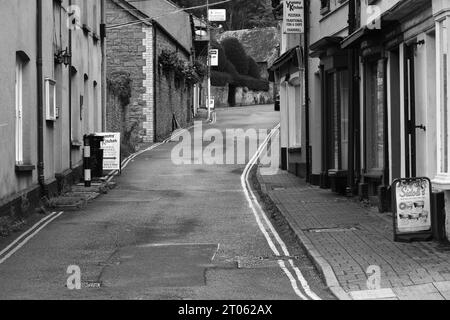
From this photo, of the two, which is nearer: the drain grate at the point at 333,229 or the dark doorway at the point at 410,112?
the drain grate at the point at 333,229

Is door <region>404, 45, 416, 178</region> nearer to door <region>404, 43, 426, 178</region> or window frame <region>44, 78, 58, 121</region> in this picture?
door <region>404, 43, 426, 178</region>

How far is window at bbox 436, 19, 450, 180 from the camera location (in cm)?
1048

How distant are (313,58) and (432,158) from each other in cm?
994

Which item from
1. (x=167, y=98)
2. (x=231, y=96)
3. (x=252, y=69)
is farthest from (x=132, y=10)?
(x=252, y=69)

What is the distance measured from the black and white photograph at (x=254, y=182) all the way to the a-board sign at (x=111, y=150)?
4 centimetres

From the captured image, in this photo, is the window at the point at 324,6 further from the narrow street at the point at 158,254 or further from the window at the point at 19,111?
the window at the point at 19,111

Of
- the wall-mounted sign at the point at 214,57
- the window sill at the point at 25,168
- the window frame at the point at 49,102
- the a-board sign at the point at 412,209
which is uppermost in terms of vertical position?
the wall-mounted sign at the point at 214,57

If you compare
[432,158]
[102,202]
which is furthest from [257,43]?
[432,158]

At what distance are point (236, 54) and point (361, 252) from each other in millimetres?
67734

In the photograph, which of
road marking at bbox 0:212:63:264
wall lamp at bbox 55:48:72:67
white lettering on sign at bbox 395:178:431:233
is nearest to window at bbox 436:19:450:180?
white lettering on sign at bbox 395:178:431:233

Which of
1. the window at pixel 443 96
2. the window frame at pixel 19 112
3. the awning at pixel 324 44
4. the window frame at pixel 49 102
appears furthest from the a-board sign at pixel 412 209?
the window frame at pixel 49 102

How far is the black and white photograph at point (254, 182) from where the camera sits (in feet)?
29.6

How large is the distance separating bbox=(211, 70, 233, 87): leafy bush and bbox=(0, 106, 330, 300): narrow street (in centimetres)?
5198
